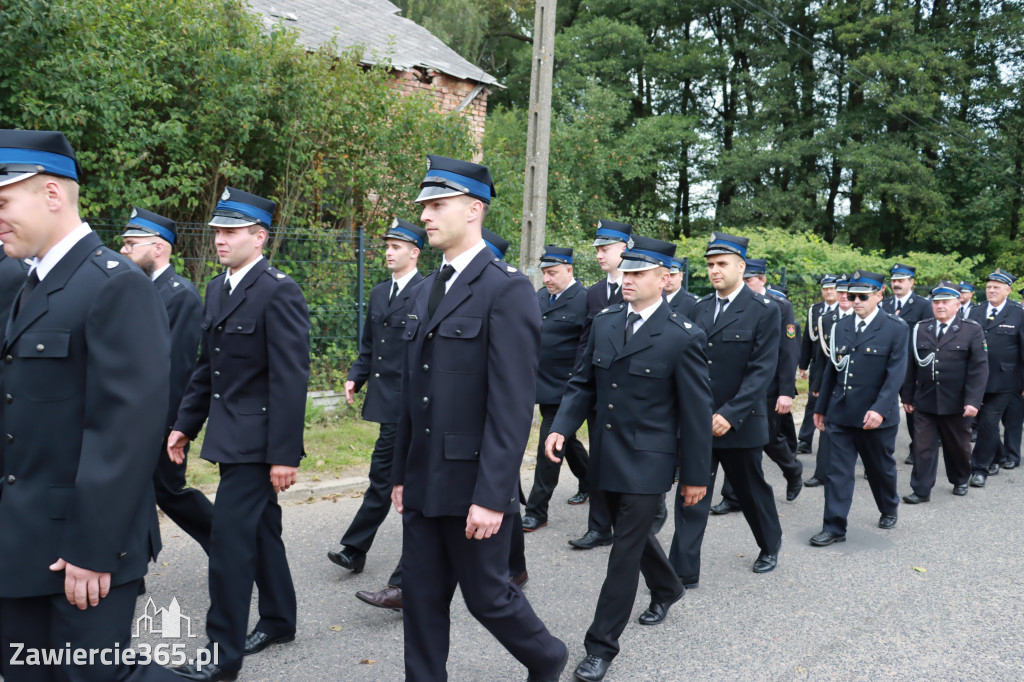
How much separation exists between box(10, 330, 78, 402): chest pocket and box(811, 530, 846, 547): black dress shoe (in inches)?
218

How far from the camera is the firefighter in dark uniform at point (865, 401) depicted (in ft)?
21.4

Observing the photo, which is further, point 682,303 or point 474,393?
point 682,303

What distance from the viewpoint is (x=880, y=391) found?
22.1 ft

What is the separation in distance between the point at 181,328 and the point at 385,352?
146cm

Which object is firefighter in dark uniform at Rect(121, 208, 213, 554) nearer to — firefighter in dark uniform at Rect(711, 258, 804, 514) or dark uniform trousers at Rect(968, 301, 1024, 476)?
firefighter in dark uniform at Rect(711, 258, 804, 514)

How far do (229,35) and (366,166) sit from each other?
2646mm

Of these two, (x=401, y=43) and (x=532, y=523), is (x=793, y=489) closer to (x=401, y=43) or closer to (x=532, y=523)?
(x=532, y=523)

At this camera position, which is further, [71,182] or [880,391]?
[880,391]

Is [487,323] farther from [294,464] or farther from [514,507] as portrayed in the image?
[294,464]

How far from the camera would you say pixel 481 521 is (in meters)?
3.11

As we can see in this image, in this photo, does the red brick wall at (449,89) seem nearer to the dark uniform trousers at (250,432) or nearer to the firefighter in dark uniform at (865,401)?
the firefighter in dark uniform at (865,401)

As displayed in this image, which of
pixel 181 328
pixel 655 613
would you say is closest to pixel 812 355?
pixel 655 613

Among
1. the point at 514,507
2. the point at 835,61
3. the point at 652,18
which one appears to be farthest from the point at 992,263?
the point at 514,507

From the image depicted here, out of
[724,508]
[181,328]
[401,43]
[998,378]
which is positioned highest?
[401,43]
